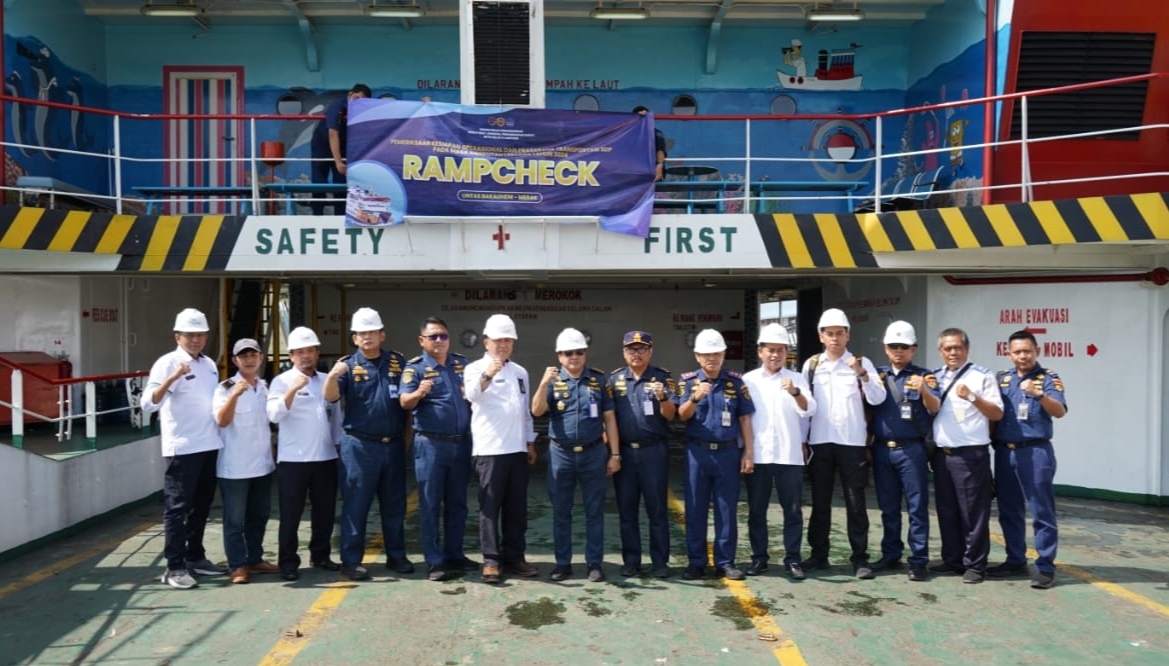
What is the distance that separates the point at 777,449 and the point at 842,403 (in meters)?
0.58

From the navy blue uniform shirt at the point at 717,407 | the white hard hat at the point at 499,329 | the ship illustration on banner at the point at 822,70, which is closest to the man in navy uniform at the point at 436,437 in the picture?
the white hard hat at the point at 499,329

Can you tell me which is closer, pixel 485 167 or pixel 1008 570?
pixel 1008 570

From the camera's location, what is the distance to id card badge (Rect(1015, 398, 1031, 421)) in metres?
5.94

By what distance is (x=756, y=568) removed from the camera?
6082 mm

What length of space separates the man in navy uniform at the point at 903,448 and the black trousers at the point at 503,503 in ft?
8.44

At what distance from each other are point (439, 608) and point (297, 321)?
9.91m

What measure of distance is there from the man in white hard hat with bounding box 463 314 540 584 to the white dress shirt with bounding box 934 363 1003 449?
9.82ft

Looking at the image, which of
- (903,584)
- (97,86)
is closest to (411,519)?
(903,584)

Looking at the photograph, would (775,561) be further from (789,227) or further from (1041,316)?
(1041,316)

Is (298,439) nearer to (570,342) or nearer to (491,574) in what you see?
(491,574)

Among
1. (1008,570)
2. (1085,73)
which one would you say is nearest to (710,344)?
(1008,570)

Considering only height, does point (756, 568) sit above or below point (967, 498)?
below

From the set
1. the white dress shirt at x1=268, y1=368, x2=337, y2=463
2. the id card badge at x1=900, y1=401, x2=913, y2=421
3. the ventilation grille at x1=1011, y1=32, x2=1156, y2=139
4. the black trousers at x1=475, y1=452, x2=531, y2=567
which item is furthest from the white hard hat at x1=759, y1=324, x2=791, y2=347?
the ventilation grille at x1=1011, y1=32, x2=1156, y2=139

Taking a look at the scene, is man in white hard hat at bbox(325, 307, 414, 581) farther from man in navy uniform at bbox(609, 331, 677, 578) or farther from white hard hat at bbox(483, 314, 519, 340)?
man in navy uniform at bbox(609, 331, 677, 578)
